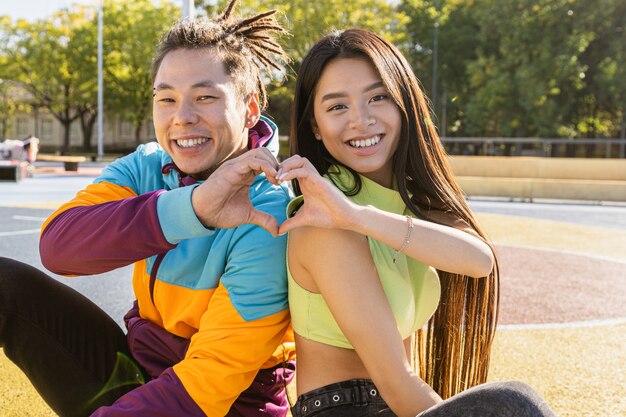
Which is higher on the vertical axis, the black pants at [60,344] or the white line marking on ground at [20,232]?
the black pants at [60,344]

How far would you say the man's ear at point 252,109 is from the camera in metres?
2.34

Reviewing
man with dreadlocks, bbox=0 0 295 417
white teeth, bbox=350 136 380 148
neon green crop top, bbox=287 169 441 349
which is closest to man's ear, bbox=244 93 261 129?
man with dreadlocks, bbox=0 0 295 417

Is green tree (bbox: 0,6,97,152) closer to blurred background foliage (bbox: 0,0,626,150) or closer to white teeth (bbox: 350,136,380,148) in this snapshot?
blurred background foliage (bbox: 0,0,626,150)

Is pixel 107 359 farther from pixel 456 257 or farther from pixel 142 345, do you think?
pixel 456 257

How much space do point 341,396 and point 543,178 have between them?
1781cm

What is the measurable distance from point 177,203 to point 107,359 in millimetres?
785

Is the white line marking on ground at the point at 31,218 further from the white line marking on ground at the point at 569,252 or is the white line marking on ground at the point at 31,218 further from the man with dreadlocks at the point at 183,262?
the man with dreadlocks at the point at 183,262

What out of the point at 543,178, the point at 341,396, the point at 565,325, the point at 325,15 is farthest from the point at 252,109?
the point at 325,15

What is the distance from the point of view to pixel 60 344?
229cm

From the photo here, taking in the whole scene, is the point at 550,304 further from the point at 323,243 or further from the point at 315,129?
the point at 323,243

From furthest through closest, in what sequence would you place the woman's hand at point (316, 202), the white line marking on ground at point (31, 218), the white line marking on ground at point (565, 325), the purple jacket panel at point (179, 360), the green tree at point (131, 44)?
the green tree at point (131, 44) → the white line marking on ground at point (31, 218) → the white line marking on ground at point (565, 325) → the purple jacket panel at point (179, 360) → the woman's hand at point (316, 202)

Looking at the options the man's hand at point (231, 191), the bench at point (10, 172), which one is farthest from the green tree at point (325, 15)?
the man's hand at point (231, 191)

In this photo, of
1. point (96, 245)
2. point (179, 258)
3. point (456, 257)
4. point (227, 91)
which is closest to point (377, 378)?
point (456, 257)

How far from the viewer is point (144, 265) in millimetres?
2277
